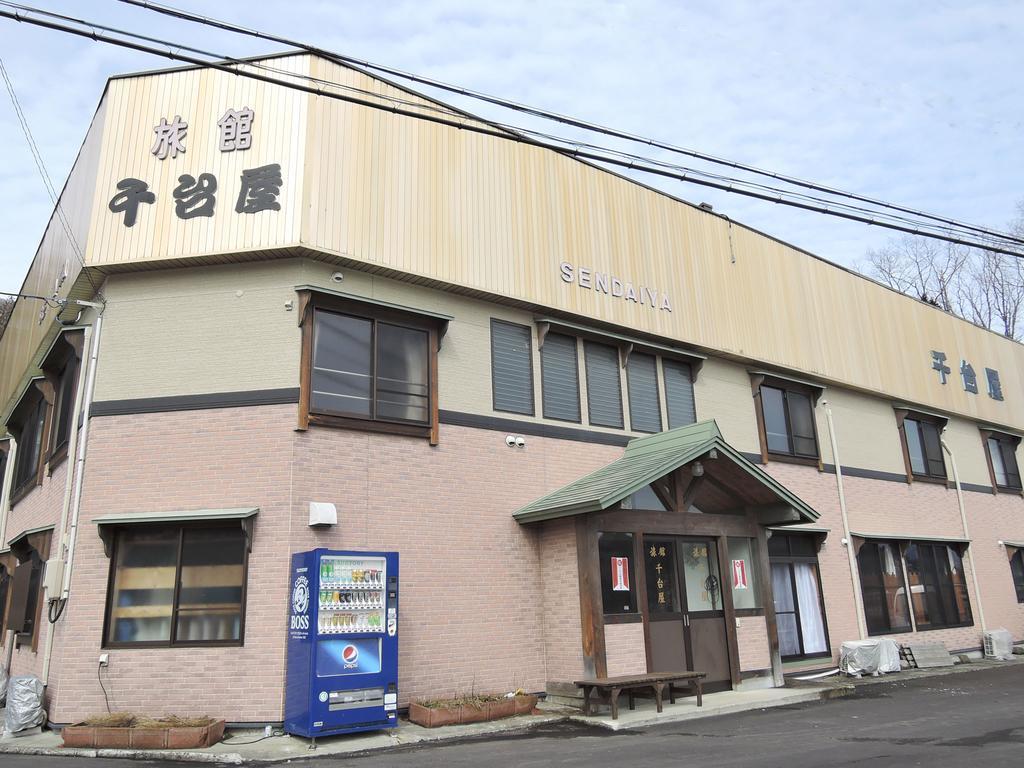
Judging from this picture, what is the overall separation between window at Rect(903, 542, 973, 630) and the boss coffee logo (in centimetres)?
1558

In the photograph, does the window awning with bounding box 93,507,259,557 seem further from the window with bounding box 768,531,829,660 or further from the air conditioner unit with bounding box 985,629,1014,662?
the air conditioner unit with bounding box 985,629,1014,662

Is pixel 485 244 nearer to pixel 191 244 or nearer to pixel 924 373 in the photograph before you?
pixel 191 244

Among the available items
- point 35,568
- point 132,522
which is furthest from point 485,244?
point 35,568

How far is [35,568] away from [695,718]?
36.5 feet

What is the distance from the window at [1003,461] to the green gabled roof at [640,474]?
13.2 metres

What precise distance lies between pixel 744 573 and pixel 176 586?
9.56 m

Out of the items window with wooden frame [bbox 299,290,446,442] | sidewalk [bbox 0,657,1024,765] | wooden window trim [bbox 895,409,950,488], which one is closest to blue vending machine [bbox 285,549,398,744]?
sidewalk [bbox 0,657,1024,765]

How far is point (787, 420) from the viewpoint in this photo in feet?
62.6

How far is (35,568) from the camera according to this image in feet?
46.3

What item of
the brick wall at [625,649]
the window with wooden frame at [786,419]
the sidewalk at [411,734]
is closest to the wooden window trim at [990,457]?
the window with wooden frame at [786,419]

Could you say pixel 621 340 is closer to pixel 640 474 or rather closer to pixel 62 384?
pixel 640 474

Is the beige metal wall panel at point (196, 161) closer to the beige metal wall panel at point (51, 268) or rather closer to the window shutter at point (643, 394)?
the beige metal wall panel at point (51, 268)

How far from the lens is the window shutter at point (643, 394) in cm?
1599

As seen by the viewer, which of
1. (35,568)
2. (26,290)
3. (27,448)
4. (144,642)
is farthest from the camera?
(26,290)
